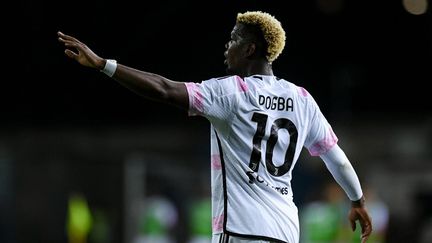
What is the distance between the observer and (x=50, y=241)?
19.8 meters

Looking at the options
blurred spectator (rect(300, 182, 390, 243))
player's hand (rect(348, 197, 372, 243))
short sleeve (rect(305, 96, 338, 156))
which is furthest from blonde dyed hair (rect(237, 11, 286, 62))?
blurred spectator (rect(300, 182, 390, 243))

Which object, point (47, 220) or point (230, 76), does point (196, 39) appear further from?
point (230, 76)

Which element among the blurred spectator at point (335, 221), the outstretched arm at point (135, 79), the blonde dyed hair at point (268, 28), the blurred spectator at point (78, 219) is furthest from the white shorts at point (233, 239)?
the blurred spectator at point (78, 219)

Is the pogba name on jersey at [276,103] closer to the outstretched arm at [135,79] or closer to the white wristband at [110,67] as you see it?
the outstretched arm at [135,79]

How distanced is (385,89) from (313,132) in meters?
20.5

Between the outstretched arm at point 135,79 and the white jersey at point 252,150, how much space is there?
0.11 m

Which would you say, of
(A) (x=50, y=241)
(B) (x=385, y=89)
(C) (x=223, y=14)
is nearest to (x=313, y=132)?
(A) (x=50, y=241)

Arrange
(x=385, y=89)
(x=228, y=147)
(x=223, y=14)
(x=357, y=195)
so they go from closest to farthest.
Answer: (x=228, y=147)
(x=357, y=195)
(x=223, y=14)
(x=385, y=89)

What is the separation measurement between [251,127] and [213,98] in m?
0.30

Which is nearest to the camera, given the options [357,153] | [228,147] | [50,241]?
[228,147]

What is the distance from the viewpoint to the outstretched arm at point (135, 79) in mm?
5406

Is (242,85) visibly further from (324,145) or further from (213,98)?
(324,145)

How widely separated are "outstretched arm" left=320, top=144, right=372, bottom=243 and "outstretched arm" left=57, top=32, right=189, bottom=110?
47.0 inches

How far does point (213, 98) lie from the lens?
18.6 feet
